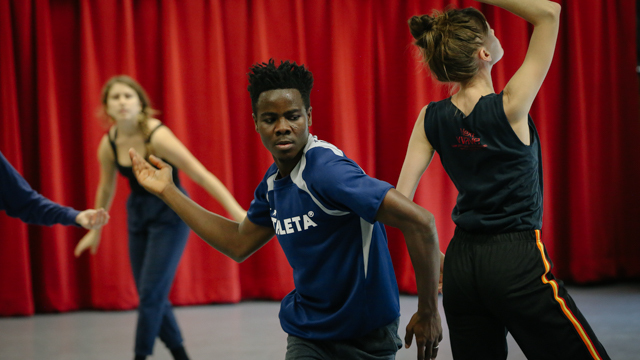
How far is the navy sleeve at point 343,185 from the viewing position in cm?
120

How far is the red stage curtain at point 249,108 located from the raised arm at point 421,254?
Result: 2.97 metres

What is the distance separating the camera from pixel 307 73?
146 cm

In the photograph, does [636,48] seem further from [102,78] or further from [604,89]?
[102,78]

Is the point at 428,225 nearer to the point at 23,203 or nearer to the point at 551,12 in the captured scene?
the point at 551,12

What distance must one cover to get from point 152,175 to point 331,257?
63cm

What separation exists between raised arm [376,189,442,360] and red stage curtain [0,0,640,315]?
297 centimetres

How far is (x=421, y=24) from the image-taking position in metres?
1.49

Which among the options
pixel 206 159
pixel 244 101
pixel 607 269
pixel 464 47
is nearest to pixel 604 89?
pixel 607 269

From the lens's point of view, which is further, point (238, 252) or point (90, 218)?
point (90, 218)

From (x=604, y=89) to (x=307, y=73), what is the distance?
3700mm

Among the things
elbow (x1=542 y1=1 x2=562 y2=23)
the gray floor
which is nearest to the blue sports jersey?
elbow (x1=542 y1=1 x2=562 y2=23)

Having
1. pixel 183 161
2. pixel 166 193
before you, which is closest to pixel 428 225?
pixel 166 193

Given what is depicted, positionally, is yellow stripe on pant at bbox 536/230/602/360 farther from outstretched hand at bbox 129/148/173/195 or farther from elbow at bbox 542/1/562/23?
outstretched hand at bbox 129/148/173/195

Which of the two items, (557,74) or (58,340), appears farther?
(557,74)
